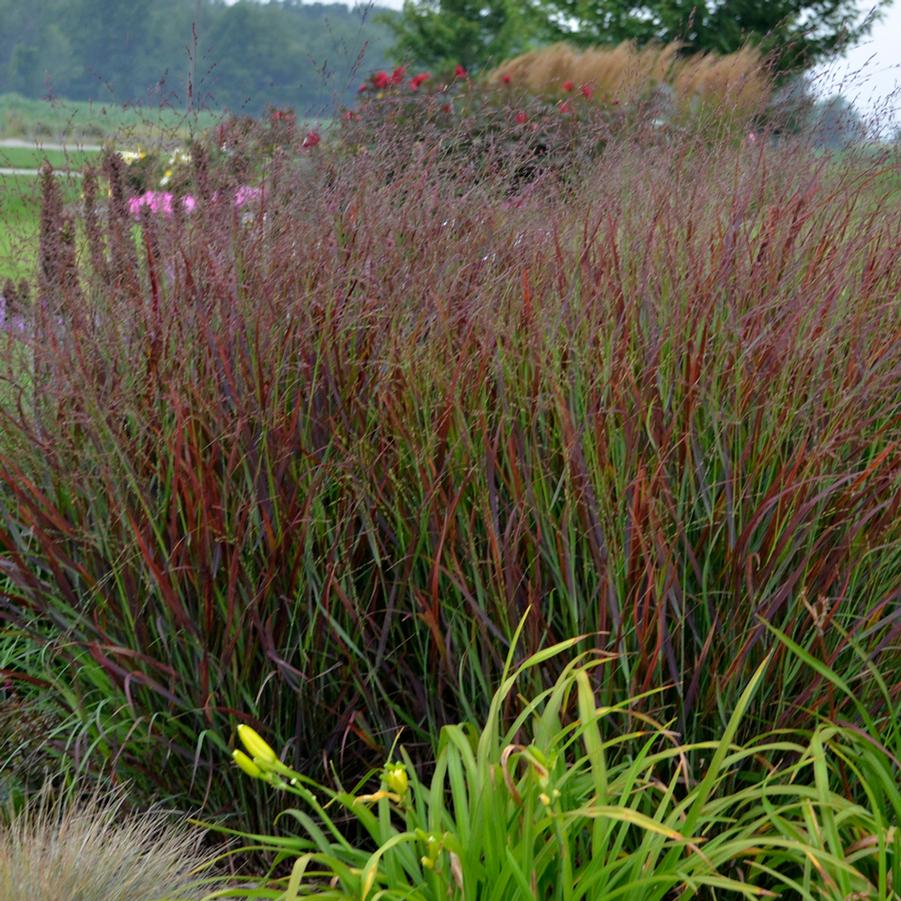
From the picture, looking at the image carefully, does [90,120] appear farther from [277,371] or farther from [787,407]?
[787,407]

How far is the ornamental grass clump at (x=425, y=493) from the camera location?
7.16 ft

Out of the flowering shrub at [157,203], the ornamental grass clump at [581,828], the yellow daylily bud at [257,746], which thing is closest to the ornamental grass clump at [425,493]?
the ornamental grass clump at [581,828]

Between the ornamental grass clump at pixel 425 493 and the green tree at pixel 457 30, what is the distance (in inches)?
625

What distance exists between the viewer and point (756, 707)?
7.37 feet

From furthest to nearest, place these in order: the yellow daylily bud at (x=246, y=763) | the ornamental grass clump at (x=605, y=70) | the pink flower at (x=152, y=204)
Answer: the ornamental grass clump at (x=605, y=70) < the pink flower at (x=152, y=204) < the yellow daylily bud at (x=246, y=763)

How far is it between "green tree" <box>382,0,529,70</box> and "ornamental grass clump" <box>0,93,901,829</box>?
15871 millimetres

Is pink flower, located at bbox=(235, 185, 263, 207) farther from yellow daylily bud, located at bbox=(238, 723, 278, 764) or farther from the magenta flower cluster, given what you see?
yellow daylily bud, located at bbox=(238, 723, 278, 764)

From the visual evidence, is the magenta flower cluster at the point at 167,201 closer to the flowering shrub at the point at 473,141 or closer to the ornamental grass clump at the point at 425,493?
the ornamental grass clump at the point at 425,493

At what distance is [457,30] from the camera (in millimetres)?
18109

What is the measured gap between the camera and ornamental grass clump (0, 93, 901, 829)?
2.18m

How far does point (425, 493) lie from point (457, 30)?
1720 cm

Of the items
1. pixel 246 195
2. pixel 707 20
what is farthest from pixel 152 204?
pixel 707 20

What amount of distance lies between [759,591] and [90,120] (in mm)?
2536

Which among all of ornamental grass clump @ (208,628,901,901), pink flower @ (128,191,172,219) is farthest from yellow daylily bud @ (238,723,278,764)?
pink flower @ (128,191,172,219)
